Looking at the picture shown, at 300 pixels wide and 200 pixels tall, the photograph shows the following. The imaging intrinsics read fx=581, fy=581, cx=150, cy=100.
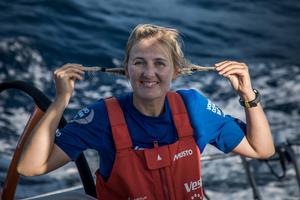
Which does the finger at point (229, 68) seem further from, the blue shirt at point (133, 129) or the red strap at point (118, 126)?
the red strap at point (118, 126)

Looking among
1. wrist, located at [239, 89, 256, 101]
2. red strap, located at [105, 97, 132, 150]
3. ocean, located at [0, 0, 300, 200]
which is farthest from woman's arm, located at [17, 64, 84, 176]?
ocean, located at [0, 0, 300, 200]

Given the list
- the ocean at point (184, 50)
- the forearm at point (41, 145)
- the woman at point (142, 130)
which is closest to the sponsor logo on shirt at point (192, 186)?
the woman at point (142, 130)

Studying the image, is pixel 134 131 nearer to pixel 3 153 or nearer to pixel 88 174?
pixel 88 174

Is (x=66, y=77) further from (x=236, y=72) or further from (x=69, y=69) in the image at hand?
(x=236, y=72)

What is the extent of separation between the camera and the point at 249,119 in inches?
77.6

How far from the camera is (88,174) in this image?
1935 mm

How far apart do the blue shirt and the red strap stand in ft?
0.06

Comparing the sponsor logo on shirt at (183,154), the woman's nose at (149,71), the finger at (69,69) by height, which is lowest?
the sponsor logo on shirt at (183,154)

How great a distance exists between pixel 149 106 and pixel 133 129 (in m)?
0.09

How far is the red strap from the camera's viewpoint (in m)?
1.79

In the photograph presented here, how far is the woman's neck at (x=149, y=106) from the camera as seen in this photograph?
1852 millimetres

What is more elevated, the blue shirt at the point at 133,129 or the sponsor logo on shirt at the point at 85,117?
the sponsor logo on shirt at the point at 85,117

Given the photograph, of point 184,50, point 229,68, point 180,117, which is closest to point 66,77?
point 180,117

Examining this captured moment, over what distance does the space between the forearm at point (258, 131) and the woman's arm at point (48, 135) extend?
1.99ft
